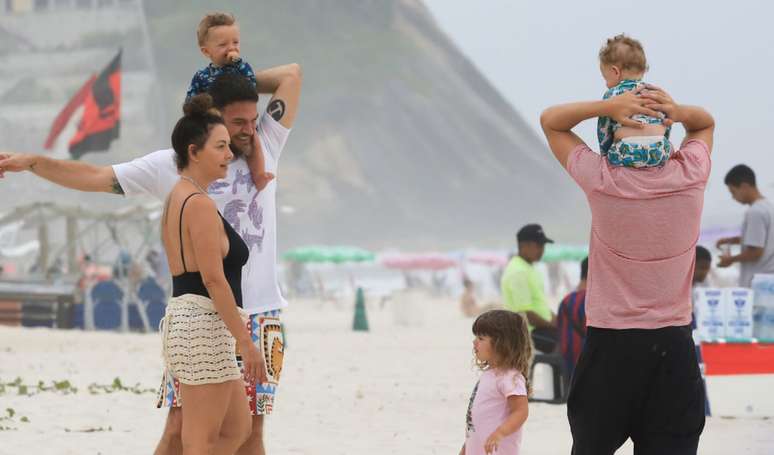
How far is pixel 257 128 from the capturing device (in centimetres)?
397

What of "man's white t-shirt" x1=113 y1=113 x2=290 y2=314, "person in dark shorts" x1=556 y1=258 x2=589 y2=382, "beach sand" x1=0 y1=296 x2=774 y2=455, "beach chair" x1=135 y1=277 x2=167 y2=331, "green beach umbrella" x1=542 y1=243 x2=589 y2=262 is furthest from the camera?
"green beach umbrella" x1=542 y1=243 x2=589 y2=262

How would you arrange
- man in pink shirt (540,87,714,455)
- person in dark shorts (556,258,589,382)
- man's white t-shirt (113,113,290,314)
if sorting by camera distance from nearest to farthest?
man in pink shirt (540,87,714,455)
man's white t-shirt (113,113,290,314)
person in dark shorts (556,258,589,382)

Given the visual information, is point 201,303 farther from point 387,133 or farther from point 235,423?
point 387,133

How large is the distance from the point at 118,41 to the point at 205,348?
3832 inches

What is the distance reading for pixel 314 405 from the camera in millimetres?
9016

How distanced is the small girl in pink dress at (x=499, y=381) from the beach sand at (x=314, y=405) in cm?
254

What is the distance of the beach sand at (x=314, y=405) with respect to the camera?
22.4 ft

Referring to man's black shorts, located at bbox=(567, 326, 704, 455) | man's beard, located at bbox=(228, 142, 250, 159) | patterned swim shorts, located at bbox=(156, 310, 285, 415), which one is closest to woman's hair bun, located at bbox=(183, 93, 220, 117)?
man's beard, located at bbox=(228, 142, 250, 159)

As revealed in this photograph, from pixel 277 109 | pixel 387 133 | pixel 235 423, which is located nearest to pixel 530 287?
pixel 277 109

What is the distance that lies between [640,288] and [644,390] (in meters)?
0.30

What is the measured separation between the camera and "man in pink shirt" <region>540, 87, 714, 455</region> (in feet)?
11.2

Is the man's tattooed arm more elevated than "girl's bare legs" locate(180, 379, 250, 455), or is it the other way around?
the man's tattooed arm

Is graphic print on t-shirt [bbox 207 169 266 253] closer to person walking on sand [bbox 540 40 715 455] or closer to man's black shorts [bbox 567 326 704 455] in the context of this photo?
person walking on sand [bbox 540 40 715 455]

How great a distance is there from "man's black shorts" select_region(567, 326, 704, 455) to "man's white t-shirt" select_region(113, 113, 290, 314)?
1.00m
